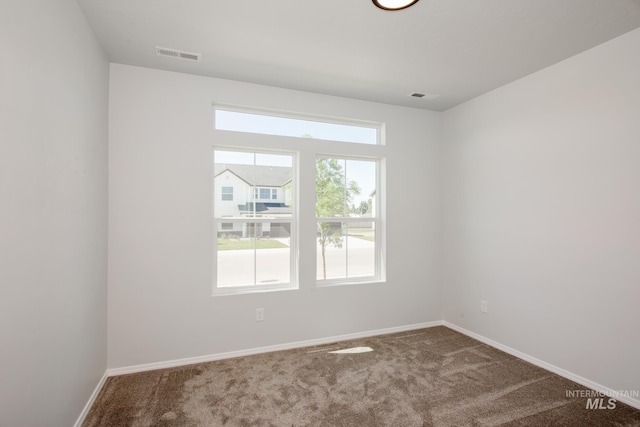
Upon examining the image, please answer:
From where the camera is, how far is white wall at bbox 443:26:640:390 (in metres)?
2.26

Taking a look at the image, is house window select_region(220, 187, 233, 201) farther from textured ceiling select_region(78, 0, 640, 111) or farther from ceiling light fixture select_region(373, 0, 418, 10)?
ceiling light fixture select_region(373, 0, 418, 10)

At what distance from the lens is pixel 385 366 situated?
281cm

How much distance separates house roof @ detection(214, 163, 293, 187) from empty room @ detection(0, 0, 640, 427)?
0.10 ft

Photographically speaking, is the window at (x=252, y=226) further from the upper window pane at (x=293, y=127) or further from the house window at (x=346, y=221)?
the house window at (x=346, y=221)

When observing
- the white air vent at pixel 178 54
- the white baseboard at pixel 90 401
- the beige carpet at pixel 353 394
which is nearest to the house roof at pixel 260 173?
the white air vent at pixel 178 54

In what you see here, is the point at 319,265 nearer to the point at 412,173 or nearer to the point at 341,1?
the point at 412,173

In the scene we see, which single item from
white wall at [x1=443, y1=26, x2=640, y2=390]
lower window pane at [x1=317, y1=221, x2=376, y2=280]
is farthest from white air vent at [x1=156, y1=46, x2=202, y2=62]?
white wall at [x1=443, y1=26, x2=640, y2=390]

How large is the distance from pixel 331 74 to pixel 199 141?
143 cm

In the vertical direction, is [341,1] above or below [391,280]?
above

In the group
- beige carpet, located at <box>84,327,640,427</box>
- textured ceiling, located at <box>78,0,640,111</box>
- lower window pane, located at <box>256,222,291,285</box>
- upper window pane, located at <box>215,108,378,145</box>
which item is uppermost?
textured ceiling, located at <box>78,0,640,111</box>

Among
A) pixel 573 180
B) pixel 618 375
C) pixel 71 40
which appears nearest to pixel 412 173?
pixel 573 180

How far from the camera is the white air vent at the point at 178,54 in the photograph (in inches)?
97.6

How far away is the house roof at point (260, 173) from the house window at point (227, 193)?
17 centimetres

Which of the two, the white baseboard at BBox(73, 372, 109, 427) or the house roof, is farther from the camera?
the house roof
